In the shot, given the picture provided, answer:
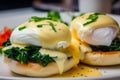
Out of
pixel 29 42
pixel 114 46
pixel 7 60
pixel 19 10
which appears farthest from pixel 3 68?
pixel 19 10

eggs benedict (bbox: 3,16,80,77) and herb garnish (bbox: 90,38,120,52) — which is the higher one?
eggs benedict (bbox: 3,16,80,77)

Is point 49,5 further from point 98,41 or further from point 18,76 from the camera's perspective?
point 18,76

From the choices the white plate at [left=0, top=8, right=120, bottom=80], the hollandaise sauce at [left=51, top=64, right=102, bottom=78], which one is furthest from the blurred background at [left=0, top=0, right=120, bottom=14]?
the hollandaise sauce at [left=51, top=64, right=102, bottom=78]

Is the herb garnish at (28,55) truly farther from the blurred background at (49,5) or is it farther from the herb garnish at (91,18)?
the blurred background at (49,5)

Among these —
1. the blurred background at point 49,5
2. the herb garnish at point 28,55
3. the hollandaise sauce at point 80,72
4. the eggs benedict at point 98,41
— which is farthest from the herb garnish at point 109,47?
the blurred background at point 49,5

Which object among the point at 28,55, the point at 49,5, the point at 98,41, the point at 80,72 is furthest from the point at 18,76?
the point at 49,5

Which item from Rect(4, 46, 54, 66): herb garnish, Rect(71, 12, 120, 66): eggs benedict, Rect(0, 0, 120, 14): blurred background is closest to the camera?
Rect(4, 46, 54, 66): herb garnish

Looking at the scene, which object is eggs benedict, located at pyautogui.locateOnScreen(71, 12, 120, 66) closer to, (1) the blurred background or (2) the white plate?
(2) the white plate
